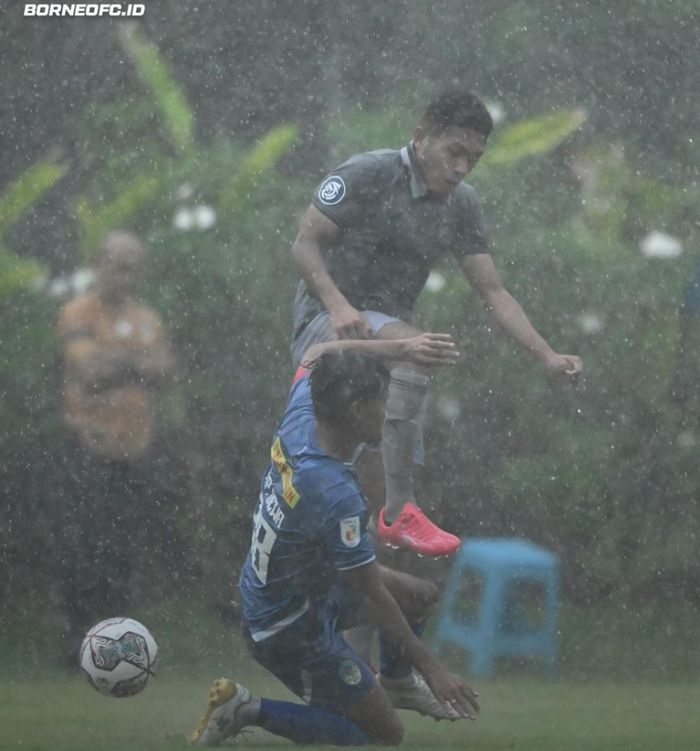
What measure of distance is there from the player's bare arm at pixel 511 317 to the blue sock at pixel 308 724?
36.0 inches

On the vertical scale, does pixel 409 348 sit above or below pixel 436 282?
below

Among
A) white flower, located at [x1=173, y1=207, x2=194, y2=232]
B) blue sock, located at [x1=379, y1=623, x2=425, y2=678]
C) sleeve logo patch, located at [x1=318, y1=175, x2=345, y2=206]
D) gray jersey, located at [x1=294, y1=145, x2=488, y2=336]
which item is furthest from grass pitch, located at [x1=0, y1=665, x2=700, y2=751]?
white flower, located at [x1=173, y1=207, x2=194, y2=232]

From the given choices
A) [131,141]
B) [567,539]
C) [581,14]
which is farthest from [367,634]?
[581,14]

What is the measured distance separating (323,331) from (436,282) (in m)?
1.94

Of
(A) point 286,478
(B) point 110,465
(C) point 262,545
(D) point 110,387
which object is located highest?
(D) point 110,387

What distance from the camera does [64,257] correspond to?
232 inches

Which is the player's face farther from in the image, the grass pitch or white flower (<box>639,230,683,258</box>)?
white flower (<box>639,230,683,258</box>)

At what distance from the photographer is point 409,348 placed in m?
3.70

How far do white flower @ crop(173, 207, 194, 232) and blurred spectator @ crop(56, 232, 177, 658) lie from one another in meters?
0.37

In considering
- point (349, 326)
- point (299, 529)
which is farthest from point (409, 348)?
point (299, 529)

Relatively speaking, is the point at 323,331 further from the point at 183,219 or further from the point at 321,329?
the point at 183,219

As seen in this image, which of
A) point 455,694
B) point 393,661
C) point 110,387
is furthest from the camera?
point 110,387

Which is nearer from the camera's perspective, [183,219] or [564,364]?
[564,364]

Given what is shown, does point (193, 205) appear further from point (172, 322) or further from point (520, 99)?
point (520, 99)
